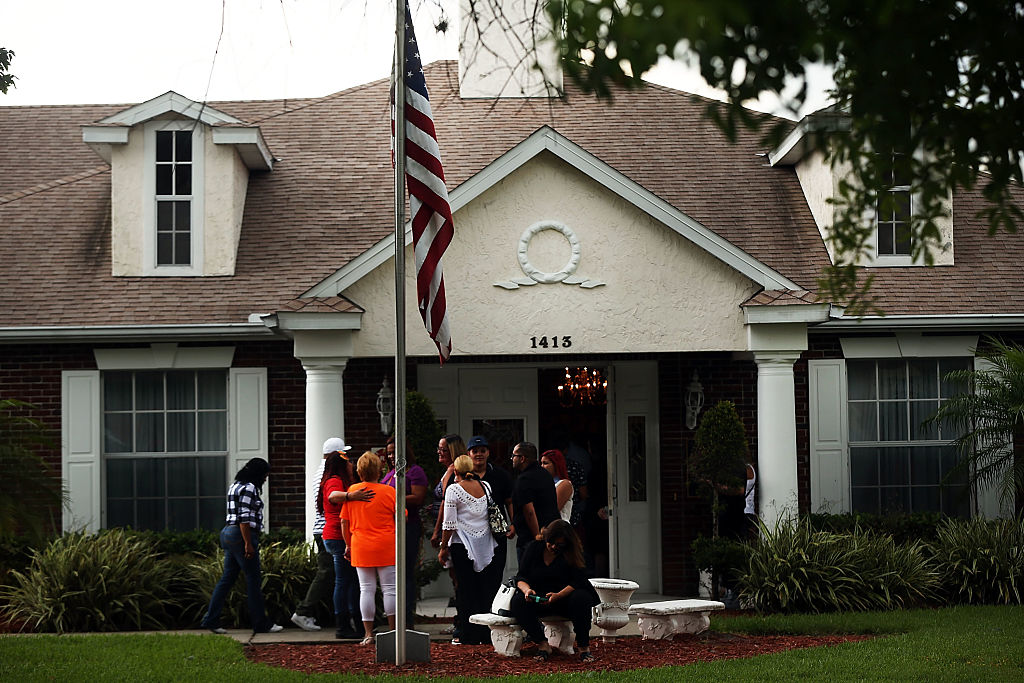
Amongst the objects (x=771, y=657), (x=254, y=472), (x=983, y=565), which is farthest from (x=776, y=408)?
(x=254, y=472)

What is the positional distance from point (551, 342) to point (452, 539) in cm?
307

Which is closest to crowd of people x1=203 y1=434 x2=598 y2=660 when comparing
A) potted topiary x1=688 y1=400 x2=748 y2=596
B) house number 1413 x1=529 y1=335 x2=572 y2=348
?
house number 1413 x1=529 y1=335 x2=572 y2=348

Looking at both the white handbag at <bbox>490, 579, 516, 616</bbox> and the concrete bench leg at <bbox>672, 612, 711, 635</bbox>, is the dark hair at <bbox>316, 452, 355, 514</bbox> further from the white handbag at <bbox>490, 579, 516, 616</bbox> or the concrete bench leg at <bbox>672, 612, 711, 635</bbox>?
the concrete bench leg at <bbox>672, 612, 711, 635</bbox>

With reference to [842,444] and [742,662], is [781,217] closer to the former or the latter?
[842,444]

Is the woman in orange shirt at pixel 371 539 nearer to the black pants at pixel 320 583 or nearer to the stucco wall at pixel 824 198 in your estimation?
the black pants at pixel 320 583

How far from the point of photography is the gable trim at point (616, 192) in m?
12.4

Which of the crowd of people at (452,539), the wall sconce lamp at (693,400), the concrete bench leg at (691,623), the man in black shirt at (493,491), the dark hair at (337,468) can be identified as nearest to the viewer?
the crowd of people at (452,539)

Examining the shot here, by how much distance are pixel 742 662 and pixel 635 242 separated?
4842 mm

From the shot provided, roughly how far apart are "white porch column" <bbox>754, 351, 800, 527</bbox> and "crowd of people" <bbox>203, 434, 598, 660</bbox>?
249 centimetres

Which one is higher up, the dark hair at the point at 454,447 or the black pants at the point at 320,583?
the dark hair at the point at 454,447

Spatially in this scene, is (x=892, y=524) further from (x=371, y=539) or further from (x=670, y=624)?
(x=371, y=539)

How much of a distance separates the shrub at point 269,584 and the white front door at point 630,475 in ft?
13.3

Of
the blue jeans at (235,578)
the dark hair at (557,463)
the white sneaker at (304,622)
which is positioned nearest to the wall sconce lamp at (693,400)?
the dark hair at (557,463)

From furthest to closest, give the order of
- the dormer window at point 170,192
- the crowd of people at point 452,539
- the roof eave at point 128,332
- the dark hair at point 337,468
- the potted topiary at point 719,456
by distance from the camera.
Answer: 1. the dormer window at point 170,192
2. the roof eave at point 128,332
3. the potted topiary at point 719,456
4. the dark hair at point 337,468
5. the crowd of people at point 452,539
